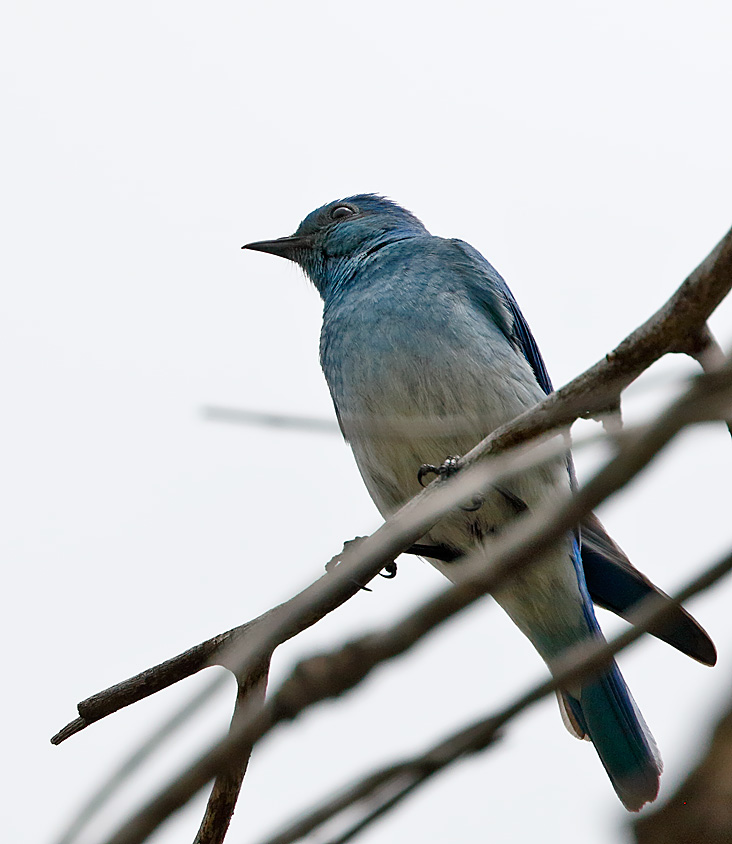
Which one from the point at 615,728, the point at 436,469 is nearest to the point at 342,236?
the point at 436,469

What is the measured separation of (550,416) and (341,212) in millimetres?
5382

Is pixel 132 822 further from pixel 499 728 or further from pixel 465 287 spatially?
pixel 465 287

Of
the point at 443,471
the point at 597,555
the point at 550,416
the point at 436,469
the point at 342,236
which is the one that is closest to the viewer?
the point at 550,416

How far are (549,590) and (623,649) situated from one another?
4.97m

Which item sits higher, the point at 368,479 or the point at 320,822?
the point at 320,822

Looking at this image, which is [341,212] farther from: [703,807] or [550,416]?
[703,807]

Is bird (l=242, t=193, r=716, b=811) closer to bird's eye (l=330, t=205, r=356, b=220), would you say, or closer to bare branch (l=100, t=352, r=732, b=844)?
bird's eye (l=330, t=205, r=356, b=220)

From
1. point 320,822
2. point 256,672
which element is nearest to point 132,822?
point 320,822

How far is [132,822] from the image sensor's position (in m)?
1.09

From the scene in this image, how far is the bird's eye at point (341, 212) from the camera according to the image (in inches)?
315

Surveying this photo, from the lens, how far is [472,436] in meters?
5.71

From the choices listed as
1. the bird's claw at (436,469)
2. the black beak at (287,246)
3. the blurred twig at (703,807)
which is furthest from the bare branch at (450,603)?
the black beak at (287,246)

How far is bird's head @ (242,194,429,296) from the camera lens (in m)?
7.35

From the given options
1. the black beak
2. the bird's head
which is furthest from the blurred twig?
the black beak
